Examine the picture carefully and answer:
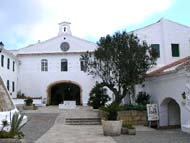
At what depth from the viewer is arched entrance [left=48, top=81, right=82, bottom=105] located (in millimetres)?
38594

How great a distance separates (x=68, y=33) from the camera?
3903cm

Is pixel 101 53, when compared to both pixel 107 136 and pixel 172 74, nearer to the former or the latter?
pixel 172 74

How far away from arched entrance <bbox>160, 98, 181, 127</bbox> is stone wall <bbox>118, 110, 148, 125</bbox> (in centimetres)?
143

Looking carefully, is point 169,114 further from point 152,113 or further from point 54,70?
point 54,70

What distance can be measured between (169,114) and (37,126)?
8898 mm

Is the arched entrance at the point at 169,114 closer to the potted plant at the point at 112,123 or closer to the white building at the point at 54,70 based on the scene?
the potted plant at the point at 112,123

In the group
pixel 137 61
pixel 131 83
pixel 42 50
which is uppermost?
pixel 42 50

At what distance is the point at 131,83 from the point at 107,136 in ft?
24.1

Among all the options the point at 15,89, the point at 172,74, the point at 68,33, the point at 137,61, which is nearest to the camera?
the point at 172,74

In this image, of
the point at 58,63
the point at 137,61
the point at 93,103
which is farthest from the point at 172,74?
the point at 58,63

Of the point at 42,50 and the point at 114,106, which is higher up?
the point at 42,50

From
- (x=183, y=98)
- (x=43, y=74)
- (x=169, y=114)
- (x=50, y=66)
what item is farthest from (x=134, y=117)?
(x=43, y=74)

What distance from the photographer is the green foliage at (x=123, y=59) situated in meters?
21.2

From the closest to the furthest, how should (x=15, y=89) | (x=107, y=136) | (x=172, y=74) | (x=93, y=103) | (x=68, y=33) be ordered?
1. (x=107, y=136)
2. (x=172, y=74)
3. (x=93, y=103)
4. (x=15, y=89)
5. (x=68, y=33)
